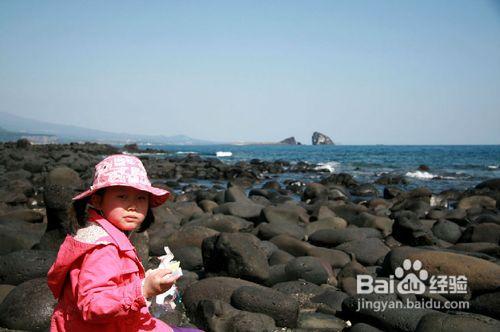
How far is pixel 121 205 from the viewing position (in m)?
2.38

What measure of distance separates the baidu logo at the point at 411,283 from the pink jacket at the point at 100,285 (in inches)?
150

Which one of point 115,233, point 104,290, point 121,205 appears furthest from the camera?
point 121,205


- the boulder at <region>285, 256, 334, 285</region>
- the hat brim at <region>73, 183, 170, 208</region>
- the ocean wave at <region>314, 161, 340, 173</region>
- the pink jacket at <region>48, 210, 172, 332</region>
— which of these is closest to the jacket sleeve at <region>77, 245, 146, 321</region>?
the pink jacket at <region>48, 210, 172, 332</region>

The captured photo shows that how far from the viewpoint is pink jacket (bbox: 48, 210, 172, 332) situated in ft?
6.77

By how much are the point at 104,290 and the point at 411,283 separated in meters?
4.61

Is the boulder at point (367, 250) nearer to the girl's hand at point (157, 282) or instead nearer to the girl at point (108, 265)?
the girl at point (108, 265)

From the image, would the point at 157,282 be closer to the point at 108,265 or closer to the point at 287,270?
the point at 108,265

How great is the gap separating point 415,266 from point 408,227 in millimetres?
3072

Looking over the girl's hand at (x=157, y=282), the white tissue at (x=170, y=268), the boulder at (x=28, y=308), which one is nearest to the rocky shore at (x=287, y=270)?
the boulder at (x=28, y=308)

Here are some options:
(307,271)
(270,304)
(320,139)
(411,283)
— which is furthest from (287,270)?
(320,139)

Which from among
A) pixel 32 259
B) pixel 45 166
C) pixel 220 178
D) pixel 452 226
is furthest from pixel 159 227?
pixel 220 178

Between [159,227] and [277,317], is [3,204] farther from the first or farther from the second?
[277,317]

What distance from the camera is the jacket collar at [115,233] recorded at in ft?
7.35

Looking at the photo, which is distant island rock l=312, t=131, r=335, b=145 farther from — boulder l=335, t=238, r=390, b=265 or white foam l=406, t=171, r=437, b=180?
boulder l=335, t=238, r=390, b=265
